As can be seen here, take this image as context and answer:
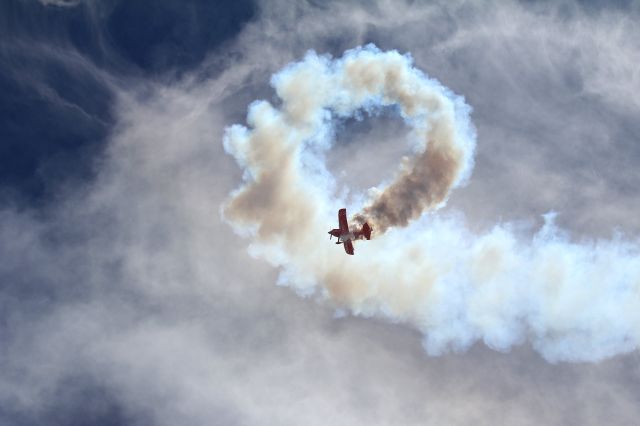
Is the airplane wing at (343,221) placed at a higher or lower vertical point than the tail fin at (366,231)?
higher

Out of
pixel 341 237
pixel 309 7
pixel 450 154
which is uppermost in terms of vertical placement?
pixel 309 7

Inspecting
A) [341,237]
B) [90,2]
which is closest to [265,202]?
[341,237]

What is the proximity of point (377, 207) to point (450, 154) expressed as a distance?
11.0 meters

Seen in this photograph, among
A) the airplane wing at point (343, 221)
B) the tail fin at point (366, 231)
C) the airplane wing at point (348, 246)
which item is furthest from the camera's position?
the airplane wing at point (348, 246)

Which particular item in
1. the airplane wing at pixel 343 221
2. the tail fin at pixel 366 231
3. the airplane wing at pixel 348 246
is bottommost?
the airplane wing at pixel 348 246

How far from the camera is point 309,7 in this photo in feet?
324

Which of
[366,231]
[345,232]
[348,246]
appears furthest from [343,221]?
[348,246]

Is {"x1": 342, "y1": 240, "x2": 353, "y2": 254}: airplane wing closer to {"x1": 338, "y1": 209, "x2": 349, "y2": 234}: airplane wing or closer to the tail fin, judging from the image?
{"x1": 338, "y1": 209, "x2": 349, "y2": 234}: airplane wing

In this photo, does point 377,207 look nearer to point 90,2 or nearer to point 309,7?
point 309,7

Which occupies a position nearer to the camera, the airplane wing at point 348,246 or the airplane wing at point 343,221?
the airplane wing at point 343,221

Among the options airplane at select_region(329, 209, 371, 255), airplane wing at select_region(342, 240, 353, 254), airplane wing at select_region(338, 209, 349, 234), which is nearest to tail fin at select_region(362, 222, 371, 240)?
airplane at select_region(329, 209, 371, 255)

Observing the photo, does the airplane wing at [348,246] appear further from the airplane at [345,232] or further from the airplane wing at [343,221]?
the airplane wing at [343,221]

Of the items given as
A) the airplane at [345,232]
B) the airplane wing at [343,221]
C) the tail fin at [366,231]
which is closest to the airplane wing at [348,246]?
the airplane at [345,232]

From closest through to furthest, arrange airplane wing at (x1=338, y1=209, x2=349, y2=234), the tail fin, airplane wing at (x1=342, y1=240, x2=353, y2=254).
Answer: airplane wing at (x1=338, y1=209, x2=349, y2=234) → the tail fin → airplane wing at (x1=342, y1=240, x2=353, y2=254)
